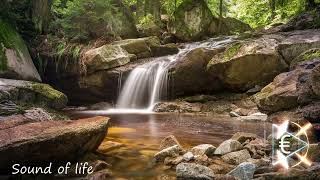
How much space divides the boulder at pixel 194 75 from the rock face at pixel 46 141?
364 inches

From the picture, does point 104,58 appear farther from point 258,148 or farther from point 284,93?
point 258,148

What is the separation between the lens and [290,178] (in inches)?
153

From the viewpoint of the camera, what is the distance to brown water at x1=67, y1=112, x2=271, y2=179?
18.1ft

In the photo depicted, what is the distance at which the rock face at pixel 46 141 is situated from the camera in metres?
4.47

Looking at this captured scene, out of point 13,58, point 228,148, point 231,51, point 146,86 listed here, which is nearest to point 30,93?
point 13,58

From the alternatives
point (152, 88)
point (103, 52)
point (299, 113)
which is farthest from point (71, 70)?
point (299, 113)

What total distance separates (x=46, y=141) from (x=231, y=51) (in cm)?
1035

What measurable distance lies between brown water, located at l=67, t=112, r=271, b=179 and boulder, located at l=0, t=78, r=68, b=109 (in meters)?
2.92

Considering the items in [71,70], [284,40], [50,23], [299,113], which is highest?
[50,23]

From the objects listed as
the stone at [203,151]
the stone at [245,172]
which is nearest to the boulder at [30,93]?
the stone at [203,151]

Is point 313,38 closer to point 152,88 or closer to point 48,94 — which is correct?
point 152,88

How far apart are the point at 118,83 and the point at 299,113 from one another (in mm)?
10312

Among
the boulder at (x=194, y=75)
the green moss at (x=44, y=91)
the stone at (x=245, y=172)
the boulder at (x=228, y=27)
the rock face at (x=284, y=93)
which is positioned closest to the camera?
the stone at (x=245, y=172)

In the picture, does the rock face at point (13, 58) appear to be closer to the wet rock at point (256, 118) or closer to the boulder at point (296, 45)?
the wet rock at point (256, 118)
